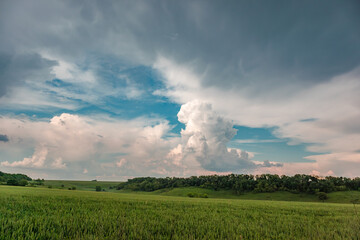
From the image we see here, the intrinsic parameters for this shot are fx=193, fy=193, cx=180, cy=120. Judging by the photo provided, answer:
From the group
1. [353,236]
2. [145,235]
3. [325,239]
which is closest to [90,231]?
[145,235]

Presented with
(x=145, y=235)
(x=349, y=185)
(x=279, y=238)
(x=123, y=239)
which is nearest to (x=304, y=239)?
(x=279, y=238)

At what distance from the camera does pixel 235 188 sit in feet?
573

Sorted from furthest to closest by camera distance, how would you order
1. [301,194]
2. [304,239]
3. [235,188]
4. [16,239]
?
[235,188] < [301,194] < [304,239] < [16,239]

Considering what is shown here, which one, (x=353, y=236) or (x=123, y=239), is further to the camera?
(x=353, y=236)

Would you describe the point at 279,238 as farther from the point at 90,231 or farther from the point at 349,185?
the point at 349,185

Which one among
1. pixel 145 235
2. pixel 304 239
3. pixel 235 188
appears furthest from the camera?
pixel 235 188

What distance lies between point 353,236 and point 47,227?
1097 cm

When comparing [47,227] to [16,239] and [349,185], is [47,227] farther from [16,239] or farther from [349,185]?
[349,185]

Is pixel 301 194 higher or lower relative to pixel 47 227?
lower

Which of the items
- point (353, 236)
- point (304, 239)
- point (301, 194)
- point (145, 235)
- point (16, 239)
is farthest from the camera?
point (301, 194)

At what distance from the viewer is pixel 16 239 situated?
5320mm

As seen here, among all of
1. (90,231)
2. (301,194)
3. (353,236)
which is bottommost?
(301,194)

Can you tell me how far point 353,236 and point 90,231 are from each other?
9.41 meters

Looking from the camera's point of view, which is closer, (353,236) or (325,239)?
(325,239)
